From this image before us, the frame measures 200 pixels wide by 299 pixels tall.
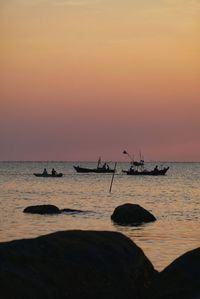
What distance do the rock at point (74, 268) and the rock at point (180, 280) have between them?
0.45m

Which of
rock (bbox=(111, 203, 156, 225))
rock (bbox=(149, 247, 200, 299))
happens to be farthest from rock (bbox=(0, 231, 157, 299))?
rock (bbox=(111, 203, 156, 225))

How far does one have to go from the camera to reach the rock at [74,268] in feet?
38.5

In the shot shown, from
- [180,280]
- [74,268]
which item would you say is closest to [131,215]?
[180,280]

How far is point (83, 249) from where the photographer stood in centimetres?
1306

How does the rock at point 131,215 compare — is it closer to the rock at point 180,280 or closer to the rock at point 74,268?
the rock at point 74,268

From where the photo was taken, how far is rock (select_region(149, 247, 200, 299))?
13.0m

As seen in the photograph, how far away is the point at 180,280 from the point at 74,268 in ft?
7.44

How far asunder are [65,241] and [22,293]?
195 centimetres

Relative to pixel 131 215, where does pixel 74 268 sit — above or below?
above

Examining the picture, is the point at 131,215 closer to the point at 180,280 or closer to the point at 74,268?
the point at 180,280

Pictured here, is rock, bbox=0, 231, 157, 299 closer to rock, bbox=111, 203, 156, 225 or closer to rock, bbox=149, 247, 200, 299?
rock, bbox=149, 247, 200, 299

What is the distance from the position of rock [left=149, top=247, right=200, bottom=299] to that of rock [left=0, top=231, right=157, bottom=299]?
1.47 ft

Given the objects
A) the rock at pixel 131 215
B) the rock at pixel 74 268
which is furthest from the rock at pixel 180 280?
the rock at pixel 131 215

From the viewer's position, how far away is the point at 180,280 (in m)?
13.3
